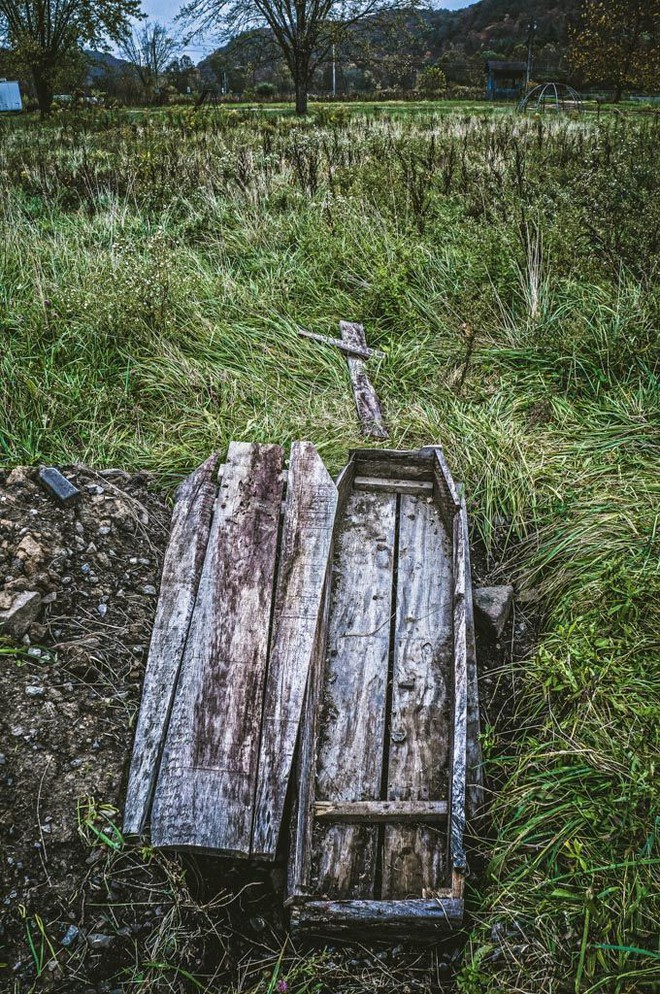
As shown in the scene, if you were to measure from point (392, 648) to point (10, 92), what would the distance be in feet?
133

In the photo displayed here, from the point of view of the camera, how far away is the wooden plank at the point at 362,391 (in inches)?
151

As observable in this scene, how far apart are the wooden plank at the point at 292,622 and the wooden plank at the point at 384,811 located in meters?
0.17

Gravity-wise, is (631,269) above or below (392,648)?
above

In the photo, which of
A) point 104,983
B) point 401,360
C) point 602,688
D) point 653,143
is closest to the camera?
point 104,983

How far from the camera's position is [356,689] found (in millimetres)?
2496

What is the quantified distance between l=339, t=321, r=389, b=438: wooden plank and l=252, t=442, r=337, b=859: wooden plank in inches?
27.6

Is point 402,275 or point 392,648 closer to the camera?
point 392,648

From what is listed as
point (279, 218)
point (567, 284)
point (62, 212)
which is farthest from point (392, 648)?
point (62, 212)

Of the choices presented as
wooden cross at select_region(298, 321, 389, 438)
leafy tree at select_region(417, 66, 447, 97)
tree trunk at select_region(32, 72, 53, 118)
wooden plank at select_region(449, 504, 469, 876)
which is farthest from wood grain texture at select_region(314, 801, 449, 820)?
leafy tree at select_region(417, 66, 447, 97)

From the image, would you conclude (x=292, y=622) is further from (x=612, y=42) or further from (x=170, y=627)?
(x=612, y=42)

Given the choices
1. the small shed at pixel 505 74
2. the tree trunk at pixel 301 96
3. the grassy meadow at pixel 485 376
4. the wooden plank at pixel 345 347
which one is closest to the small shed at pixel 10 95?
the tree trunk at pixel 301 96

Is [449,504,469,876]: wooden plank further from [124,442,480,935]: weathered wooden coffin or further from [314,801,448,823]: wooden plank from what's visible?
[314,801,448,823]: wooden plank

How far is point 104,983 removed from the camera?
1789mm

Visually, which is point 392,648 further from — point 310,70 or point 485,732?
point 310,70
